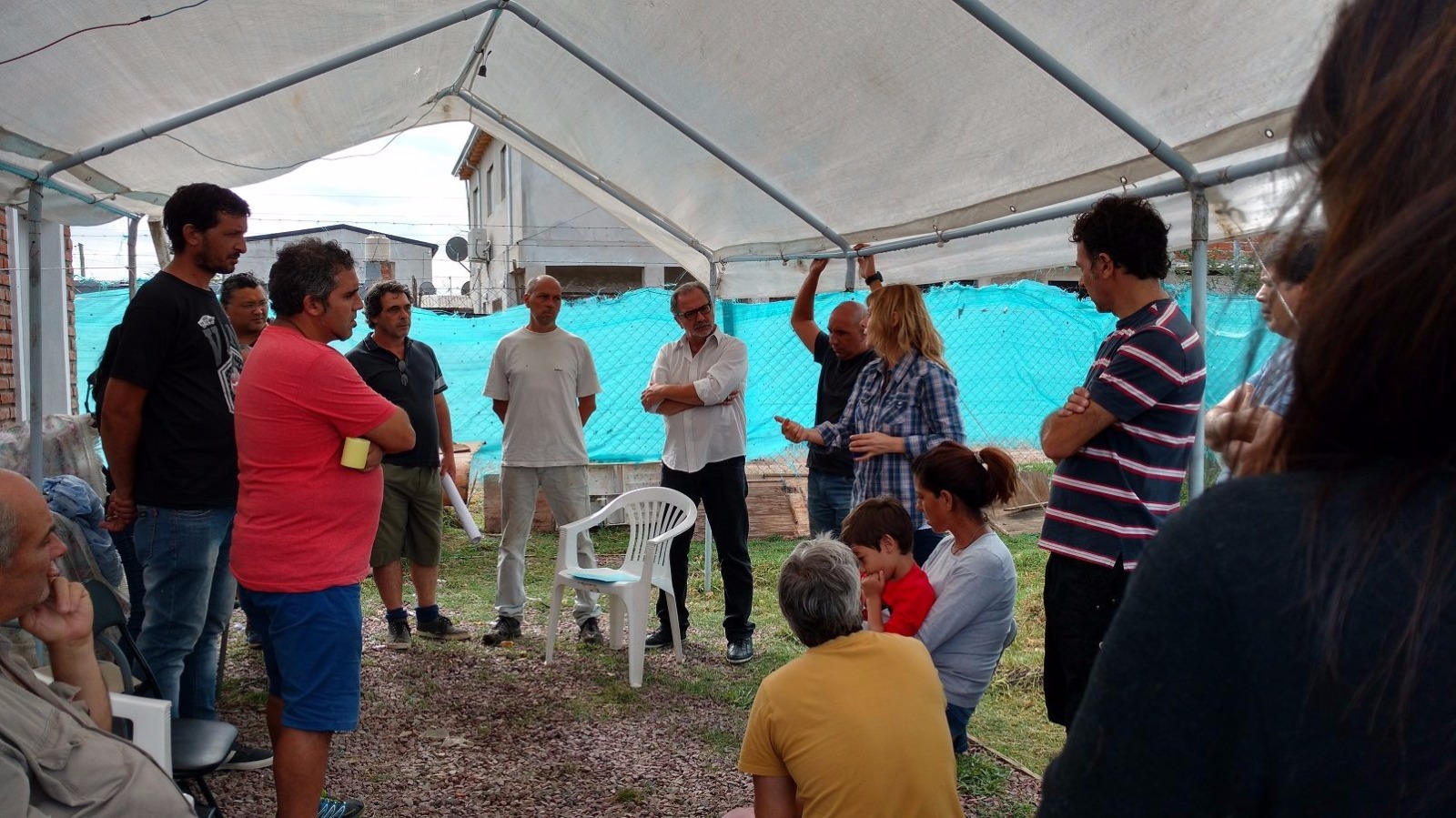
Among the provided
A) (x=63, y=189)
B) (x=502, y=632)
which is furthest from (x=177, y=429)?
(x=502, y=632)

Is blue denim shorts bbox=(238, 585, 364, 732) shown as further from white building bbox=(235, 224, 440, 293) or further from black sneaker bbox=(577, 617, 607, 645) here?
white building bbox=(235, 224, 440, 293)

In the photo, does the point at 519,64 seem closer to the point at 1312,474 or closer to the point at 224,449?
the point at 224,449

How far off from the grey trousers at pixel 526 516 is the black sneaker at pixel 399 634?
475mm

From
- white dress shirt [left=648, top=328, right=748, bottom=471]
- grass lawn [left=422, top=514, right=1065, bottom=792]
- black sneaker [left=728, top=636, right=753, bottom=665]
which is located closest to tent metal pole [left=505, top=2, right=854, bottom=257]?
white dress shirt [left=648, top=328, right=748, bottom=471]

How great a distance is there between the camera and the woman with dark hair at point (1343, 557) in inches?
18.4

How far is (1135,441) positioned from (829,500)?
2.15 meters

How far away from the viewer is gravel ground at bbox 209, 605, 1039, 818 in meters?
3.25

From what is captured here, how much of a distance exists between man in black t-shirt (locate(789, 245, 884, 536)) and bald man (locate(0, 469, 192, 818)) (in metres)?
2.85

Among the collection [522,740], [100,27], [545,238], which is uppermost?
[545,238]

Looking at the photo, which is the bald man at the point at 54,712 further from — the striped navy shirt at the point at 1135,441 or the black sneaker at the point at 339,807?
the striped navy shirt at the point at 1135,441

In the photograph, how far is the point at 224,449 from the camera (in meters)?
3.08

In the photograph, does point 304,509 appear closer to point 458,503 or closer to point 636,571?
point 636,571

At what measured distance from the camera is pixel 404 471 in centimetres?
498

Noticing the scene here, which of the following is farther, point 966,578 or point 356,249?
point 356,249
